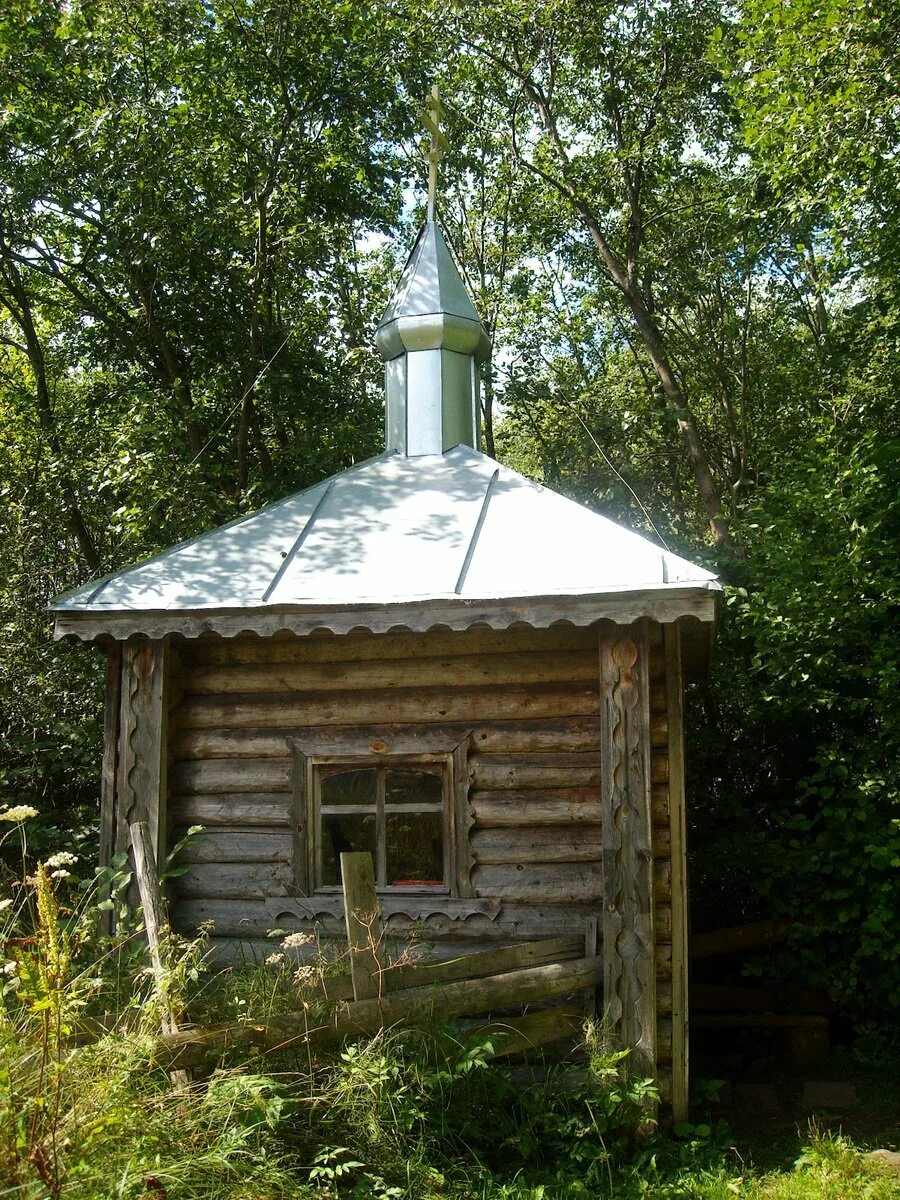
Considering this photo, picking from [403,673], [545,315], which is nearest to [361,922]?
[403,673]

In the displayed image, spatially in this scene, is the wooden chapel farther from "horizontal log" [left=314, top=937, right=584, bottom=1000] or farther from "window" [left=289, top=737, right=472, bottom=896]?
"horizontal log" [left=314, top=937, right=584, bottom=1000]

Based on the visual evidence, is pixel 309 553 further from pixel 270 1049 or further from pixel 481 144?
pixel 481 144

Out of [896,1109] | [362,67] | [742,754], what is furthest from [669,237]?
[896,1109]

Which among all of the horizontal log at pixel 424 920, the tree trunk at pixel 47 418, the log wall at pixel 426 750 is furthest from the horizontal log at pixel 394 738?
the tree trunk at pixel 47 418

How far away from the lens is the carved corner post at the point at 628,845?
20.2 ft

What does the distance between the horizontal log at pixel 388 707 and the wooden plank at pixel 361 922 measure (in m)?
1.72

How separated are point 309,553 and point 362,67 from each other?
9094mm

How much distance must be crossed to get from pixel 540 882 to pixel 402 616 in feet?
6.05

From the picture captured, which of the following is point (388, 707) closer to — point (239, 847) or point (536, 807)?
point (536, 807)

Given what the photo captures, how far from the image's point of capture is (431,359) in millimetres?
9344

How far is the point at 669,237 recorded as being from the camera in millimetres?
17281

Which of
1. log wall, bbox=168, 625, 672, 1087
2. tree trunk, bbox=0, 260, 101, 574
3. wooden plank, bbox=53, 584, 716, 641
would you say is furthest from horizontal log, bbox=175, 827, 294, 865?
tree trunk, bbox=0, 260, 101, 574

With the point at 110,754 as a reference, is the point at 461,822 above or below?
below

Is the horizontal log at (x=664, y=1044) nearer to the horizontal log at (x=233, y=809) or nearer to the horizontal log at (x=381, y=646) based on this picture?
the horizontal log at (x=381, y=646)
